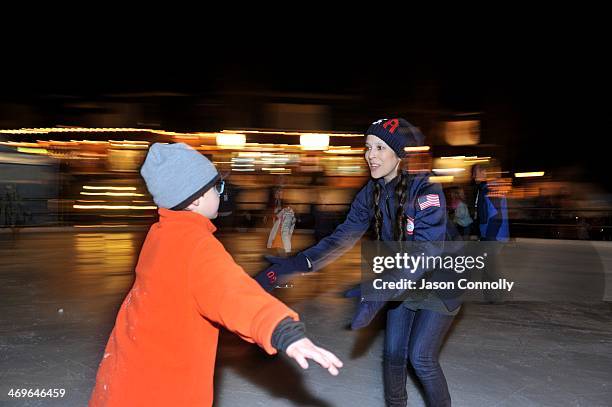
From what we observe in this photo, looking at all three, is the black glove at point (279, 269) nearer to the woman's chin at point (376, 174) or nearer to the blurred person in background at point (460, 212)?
the woman's chin at point (376, 174)

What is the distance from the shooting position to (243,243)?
14.0 m

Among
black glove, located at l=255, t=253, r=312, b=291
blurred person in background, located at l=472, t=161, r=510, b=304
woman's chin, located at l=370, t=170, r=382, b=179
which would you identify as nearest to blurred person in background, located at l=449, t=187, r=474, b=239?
blurred person in background, located at l=472, t=161, r=510, b=304

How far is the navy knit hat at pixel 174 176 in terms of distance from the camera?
5.70 feet

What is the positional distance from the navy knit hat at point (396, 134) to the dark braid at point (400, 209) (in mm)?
156

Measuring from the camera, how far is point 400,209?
268 centimetres

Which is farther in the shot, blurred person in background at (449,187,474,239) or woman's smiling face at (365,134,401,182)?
blurred person in background at (449,187,474,239)

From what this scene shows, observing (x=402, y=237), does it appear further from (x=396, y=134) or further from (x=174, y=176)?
(x=174, y=176)

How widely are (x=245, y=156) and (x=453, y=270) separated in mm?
14420

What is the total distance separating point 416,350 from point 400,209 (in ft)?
2.06

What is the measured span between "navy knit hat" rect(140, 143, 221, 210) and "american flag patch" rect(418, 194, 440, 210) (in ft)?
3.73

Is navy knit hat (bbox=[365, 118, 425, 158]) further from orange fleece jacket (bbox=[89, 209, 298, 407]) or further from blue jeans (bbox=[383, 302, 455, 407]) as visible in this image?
orange fleece jacket (bbox=[89, 209, 298, 407])

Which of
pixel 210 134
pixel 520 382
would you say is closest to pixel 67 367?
pixel 520 382

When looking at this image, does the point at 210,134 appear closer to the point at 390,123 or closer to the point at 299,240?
the point at 299,240

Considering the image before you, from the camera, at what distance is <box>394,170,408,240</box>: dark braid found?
2.67 metres
